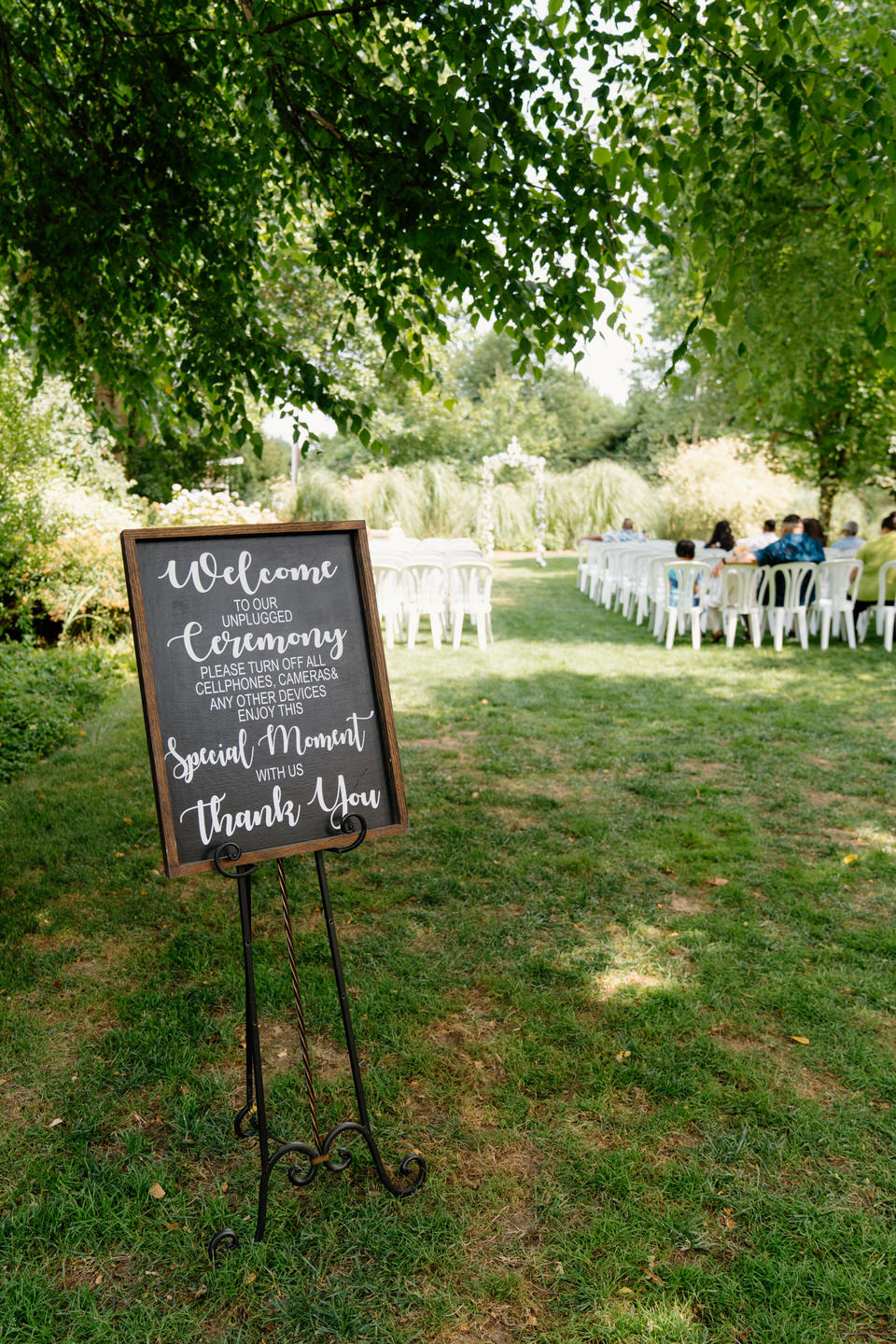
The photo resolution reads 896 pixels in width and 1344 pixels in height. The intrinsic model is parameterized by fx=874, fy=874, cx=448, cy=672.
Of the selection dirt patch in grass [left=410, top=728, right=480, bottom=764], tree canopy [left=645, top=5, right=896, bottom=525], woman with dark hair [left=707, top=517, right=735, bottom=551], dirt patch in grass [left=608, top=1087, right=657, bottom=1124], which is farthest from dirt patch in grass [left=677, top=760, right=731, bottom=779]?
woman with dark hair [left=707, top=517, right=735, bottom=551]

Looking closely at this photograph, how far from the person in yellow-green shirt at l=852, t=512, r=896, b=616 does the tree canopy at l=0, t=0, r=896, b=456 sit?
5.19 meters

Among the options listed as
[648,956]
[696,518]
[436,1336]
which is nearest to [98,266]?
[648,956]

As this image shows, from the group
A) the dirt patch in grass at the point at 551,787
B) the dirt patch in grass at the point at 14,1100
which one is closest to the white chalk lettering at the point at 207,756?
the dirt patch in grass at the point at 14,1100

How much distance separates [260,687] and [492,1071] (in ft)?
4.91

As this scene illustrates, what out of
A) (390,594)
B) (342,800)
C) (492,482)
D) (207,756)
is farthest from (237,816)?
(492,482)

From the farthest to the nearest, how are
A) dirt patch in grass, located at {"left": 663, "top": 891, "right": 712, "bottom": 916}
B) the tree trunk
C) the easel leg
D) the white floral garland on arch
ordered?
the white floral garland on arch, the tree trunk, dirt patch in grass, located at {"left": 663, "top": 891, "right": 712, "bottom": 916}, the easel leg

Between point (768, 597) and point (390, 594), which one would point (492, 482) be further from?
point (768, 597)

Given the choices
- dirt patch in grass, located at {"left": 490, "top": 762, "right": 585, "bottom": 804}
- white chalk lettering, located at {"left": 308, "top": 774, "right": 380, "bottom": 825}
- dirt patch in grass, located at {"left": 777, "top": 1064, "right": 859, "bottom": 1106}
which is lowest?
dirt patch in grass, located at {"left": 777, "top": 1064, "right": 859, "bottom": 1106}

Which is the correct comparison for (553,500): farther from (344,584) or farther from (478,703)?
(344,584)

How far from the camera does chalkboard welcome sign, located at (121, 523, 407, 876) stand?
212 cm

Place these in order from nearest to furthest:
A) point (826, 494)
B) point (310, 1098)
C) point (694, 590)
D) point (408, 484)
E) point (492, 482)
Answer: point (310, 1098) → point (694, 590) → point (826, 494) → point (492, 482) → point (408, 484)

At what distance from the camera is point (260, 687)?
227 cm

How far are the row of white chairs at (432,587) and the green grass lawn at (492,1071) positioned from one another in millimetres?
4706

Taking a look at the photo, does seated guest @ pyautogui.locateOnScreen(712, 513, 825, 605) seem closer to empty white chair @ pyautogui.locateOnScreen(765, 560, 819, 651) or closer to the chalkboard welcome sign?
empty white chair @ pyautogui.locateOnScreen(765, 560, 819, 651)
